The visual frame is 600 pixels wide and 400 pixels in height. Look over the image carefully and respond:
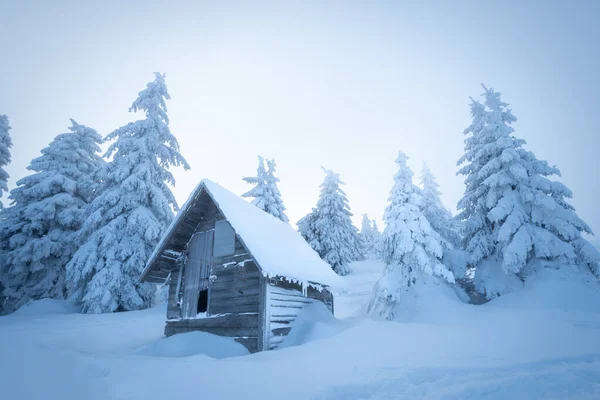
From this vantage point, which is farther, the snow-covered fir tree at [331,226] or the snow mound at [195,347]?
the snow-covered fir tree at [331,226]

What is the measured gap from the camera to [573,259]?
1458 cm

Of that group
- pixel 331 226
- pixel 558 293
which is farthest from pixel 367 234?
pixel 558 293

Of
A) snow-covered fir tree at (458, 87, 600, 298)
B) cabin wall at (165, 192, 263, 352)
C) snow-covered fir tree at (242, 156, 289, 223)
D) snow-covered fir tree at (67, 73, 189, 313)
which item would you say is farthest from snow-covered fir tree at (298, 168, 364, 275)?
cabin wall at (165, 192, 263, 352)

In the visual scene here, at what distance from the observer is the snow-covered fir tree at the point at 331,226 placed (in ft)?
105

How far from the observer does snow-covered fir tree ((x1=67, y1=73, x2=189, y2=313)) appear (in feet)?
55.1

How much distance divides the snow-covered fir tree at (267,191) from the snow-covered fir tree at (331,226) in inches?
263

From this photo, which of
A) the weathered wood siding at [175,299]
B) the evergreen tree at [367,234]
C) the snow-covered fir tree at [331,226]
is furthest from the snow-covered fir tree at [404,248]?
the evergreen tree at [367,234]

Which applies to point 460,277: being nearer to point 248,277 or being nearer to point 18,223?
point 248,277

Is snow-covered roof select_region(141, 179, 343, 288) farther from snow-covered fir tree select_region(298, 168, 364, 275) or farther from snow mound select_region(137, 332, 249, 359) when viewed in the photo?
snow-covered fir tree select_region(298, 168, 364, 275)

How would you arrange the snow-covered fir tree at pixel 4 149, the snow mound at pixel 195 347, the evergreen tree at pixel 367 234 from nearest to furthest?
the snow mound at pixel 195 347 → the snow-covered fir tree at pixel 4 149 → the evergreen tree at pixel 367 234

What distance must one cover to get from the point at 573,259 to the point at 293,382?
16446 mm

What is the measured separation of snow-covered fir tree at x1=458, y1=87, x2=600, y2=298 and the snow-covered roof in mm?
8813

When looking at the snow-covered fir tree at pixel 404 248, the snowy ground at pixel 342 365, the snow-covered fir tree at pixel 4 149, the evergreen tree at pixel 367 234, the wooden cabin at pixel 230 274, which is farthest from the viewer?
the evergreen tree at pixel 367 234

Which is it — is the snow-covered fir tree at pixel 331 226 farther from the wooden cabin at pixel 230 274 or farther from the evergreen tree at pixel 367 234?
the evergreen tree at pixel 367 234
